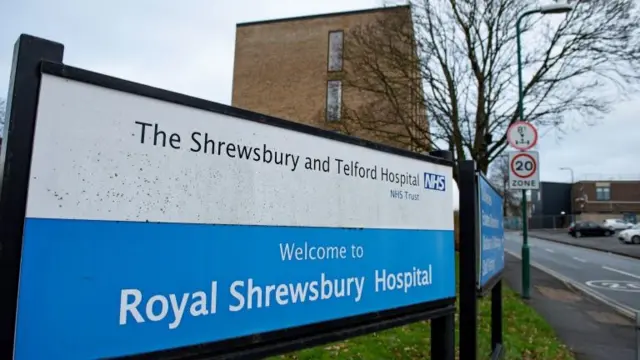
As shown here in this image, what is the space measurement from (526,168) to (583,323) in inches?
134

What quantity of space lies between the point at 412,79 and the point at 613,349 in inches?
399

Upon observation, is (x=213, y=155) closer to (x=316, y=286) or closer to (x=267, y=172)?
(x=267, y=172)

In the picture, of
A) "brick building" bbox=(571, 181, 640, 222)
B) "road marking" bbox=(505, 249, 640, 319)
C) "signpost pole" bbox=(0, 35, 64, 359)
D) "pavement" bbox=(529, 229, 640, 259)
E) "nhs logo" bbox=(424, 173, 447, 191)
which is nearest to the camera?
"signpost pole" bbox=(0, 35, 64, 359)

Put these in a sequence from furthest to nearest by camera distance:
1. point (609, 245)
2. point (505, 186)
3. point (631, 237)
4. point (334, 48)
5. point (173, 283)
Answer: point (505, 186) → point (631, 237) → point (609, 245) → point (334, 48) → point (173, 283)

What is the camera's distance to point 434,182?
273 cm

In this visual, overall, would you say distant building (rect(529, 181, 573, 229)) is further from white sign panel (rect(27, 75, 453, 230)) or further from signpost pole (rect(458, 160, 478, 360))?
white sign panel (rect(27, 75, 453, 230))

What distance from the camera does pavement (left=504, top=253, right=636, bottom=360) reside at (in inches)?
236

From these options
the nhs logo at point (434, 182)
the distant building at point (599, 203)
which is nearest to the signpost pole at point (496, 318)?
the nhs logo at point (434, 182)

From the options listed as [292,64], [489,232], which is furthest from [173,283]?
[292,64]

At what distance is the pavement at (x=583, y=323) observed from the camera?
599 cm

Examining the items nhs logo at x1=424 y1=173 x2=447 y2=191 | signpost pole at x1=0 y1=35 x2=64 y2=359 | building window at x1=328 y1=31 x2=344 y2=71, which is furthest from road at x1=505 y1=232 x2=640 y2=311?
building window at x1=328 y1=31 x2=344 y2=71

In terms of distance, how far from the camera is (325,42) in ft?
99.3

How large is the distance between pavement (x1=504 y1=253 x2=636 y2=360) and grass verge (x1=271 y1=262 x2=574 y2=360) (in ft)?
0.97

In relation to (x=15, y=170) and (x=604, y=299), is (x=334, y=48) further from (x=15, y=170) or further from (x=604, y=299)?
(x=15, y=170)
